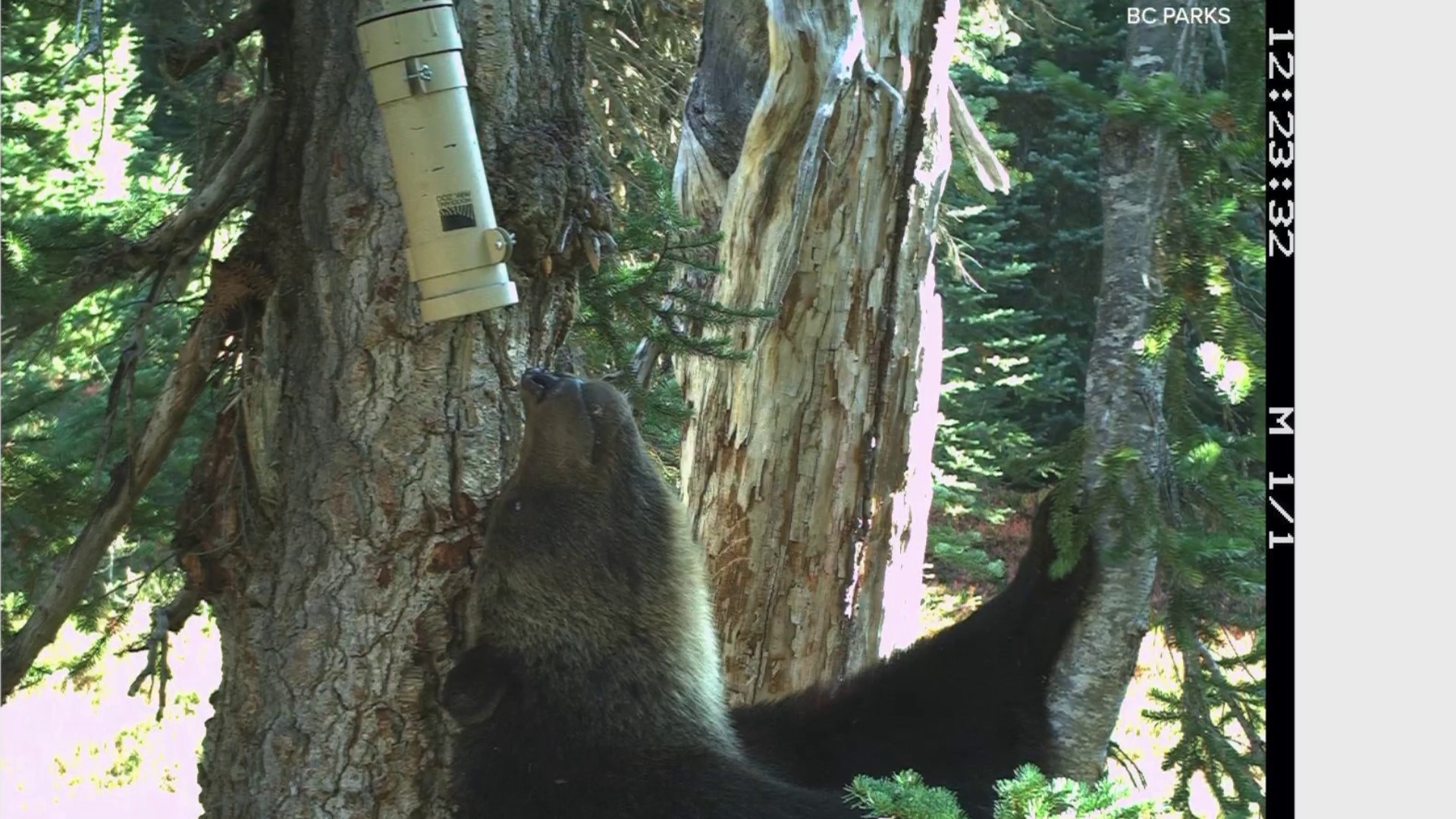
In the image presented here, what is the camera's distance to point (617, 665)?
300 cm

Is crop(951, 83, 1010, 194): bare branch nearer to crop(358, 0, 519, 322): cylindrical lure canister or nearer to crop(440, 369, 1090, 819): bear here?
crop(440, 369, 1090, 819): bear

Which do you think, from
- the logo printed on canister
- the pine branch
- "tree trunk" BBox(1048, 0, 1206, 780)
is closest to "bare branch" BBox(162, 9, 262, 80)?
the pine branch

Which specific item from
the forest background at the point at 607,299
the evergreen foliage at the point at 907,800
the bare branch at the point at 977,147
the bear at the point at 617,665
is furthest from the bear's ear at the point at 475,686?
the bare branch at the point at 977,147

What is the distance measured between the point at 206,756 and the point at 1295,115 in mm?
Answer: 2533

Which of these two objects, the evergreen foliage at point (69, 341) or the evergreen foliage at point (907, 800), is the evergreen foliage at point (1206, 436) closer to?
the evergreen foliage at point (907, 800)

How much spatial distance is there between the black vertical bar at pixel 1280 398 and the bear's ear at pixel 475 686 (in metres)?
1.56

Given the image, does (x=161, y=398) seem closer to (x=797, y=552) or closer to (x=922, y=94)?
(x=797, y=552)

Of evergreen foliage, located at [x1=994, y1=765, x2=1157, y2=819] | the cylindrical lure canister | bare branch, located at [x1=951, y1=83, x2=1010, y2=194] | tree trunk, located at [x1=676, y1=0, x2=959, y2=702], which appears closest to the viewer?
evergreen foliage, located at [x1=994, y1=765, x2=1157, y2=819]

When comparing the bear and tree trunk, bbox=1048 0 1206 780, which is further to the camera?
the bear

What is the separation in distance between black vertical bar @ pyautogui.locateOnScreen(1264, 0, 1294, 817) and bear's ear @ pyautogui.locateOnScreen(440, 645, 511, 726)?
1.56m

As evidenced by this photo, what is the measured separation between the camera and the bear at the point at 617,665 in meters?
2.76

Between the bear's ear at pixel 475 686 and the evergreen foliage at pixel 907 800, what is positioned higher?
the bear's ear at pixel 475 686

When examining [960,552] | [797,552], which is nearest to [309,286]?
[797,552]

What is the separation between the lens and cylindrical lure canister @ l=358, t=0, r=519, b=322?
250 cm
